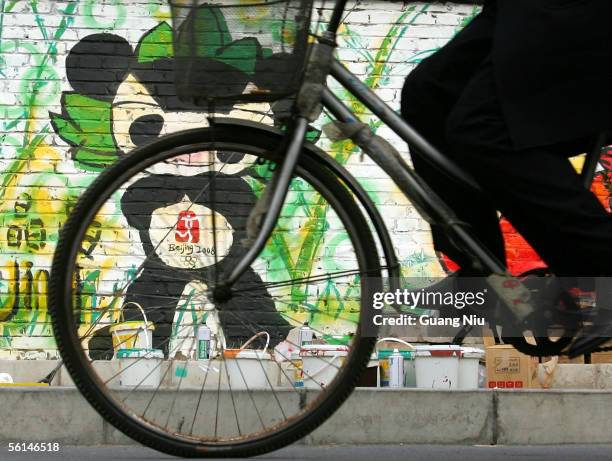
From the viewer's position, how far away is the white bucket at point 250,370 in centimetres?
369

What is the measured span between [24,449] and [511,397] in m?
2.30

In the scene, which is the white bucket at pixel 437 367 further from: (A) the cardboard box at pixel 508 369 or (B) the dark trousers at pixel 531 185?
(B) the dark trousers at pixel 531 185

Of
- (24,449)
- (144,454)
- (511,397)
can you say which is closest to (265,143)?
(144,454)

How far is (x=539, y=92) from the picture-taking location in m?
2.53

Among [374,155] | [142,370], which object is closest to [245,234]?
[374,155]

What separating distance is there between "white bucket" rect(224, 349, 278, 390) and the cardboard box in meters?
2.44

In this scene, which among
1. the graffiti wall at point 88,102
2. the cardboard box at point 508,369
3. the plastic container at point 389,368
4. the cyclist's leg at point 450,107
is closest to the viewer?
the cyclist's leg at point 450,107

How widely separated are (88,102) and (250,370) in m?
4.30

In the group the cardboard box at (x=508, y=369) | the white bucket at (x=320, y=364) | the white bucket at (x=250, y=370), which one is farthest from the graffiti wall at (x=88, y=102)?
the white bucket at (x=320, y=364)

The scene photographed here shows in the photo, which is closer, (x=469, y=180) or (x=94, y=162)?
(x=469, y=180)

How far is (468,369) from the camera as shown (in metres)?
6.04

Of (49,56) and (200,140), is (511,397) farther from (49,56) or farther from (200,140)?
(49,56)

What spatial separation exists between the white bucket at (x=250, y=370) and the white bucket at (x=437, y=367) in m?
1.86

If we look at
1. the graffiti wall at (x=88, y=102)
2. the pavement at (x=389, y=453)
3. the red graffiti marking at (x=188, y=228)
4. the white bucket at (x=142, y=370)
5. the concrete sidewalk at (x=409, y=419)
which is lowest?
the pavement at (x=389, y=453)
